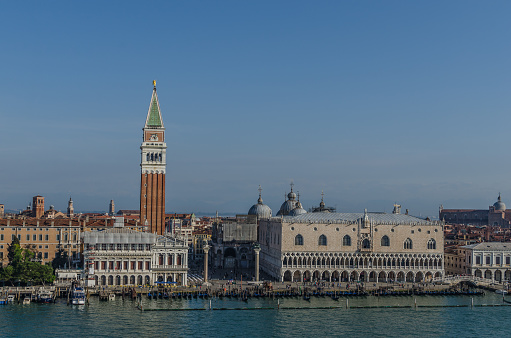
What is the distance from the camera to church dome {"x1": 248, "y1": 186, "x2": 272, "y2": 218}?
99419 millimetres

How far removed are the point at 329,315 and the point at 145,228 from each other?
3471 centimetres

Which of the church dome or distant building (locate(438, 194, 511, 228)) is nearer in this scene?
the church dome

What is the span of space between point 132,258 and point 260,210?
122 ft

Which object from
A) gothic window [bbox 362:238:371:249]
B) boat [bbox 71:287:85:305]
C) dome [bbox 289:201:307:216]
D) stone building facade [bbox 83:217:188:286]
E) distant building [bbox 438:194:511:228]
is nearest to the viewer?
boat [bbox 71:287:85:305]

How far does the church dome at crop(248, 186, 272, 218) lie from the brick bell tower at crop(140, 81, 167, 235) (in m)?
19.0

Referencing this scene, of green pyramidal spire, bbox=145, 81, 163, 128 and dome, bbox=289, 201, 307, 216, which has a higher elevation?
green pyramidal spire, bbox=145, 81, 163, 128

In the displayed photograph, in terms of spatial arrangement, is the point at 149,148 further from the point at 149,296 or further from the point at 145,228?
the point at 149,296

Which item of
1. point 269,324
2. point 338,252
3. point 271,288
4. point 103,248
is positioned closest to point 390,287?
point 338,252

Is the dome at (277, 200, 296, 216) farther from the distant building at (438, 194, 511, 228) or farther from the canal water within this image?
the distant building at (438, 194, 511, 228)

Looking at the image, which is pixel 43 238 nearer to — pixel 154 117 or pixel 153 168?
pixel 153 168

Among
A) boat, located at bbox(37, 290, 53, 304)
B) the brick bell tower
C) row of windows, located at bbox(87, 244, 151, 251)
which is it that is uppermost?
the brick bell tower

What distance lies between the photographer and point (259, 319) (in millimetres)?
52562

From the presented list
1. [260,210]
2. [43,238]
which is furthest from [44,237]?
[260,210]

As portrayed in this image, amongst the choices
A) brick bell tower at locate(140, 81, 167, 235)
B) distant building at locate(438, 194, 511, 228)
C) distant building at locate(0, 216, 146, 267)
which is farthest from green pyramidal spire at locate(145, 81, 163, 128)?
distant building at locate(438, 194, 511, 228)
